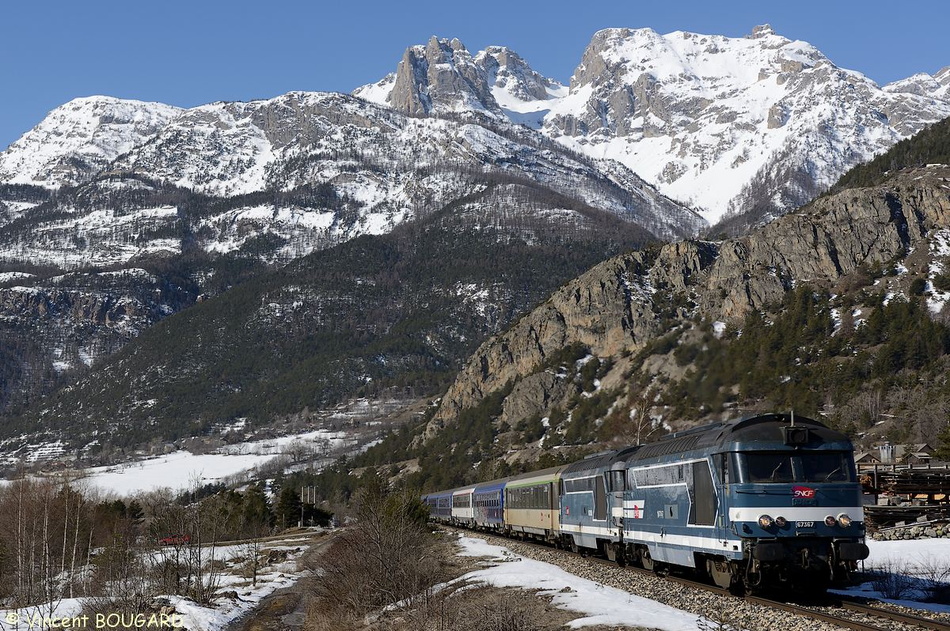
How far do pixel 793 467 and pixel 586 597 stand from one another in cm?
752

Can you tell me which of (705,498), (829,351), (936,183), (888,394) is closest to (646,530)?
(705,498)

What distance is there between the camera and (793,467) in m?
28.2

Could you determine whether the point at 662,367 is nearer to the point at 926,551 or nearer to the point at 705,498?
the point at 926,551

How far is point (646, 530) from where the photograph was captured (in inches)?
1430

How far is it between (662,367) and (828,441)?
130549mm

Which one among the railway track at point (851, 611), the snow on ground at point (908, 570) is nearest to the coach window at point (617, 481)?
the railway track at point (851, 611)

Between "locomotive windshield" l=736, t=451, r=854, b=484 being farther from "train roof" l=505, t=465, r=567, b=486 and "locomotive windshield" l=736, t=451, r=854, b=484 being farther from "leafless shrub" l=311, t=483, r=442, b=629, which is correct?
"train roof" l=505, t=465, r=567, b=486

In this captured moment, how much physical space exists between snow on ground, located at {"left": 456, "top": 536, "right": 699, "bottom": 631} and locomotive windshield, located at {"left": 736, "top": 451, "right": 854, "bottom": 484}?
4558 millimetres

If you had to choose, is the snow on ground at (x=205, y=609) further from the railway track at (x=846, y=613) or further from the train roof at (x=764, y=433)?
the railway track at (x=846, y=613)

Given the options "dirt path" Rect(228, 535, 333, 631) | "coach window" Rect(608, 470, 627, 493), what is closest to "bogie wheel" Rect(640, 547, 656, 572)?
"coach window" Rect(608, 470, 627, 493)

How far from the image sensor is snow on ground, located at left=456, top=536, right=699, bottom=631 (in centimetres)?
2498

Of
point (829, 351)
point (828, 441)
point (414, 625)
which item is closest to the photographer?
point (828, 441)

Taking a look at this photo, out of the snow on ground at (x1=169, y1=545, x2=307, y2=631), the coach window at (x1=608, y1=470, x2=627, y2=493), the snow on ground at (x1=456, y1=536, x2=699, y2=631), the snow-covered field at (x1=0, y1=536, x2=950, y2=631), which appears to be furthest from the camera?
the snow on ground at (x1=169, y1=545, x2=307, y2=631)

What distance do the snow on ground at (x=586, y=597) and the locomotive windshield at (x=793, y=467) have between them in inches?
179
